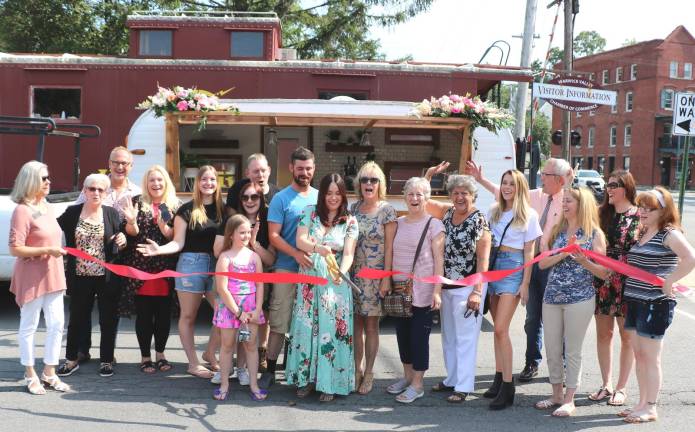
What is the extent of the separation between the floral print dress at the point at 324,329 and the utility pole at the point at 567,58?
12334 millimetres

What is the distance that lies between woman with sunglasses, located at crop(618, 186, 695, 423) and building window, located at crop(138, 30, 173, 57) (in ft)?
35.0

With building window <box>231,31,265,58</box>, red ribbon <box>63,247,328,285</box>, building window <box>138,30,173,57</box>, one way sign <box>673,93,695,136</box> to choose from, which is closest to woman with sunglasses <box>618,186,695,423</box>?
red ribbon <box>63,247,328,285</box>

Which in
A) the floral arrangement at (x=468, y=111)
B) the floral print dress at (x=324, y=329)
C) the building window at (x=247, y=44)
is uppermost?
the building window at (x=247, y=44)

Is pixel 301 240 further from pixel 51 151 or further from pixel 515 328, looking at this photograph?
pixel 51 151

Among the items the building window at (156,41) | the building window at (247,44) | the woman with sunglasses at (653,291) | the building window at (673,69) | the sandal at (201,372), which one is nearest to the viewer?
the woman with sunglasses at (653,291)

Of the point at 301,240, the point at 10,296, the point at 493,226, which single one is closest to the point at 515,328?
the point at 493,226

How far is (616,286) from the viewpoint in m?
5.18

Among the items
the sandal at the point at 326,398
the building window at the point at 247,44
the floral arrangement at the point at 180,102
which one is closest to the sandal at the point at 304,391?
the sandal at the point at 326,398

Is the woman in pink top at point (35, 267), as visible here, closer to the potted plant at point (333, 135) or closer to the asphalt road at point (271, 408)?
the asphalt road at point (271, 408)

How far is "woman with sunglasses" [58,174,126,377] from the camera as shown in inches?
219

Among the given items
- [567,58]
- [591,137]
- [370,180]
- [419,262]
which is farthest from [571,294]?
[591,137]

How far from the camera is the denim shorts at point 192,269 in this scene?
219 inches

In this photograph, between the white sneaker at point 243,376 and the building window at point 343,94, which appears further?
the building window at point 343,94

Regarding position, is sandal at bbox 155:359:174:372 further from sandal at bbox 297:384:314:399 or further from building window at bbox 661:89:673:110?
building window at bbox 661:89:673:110
